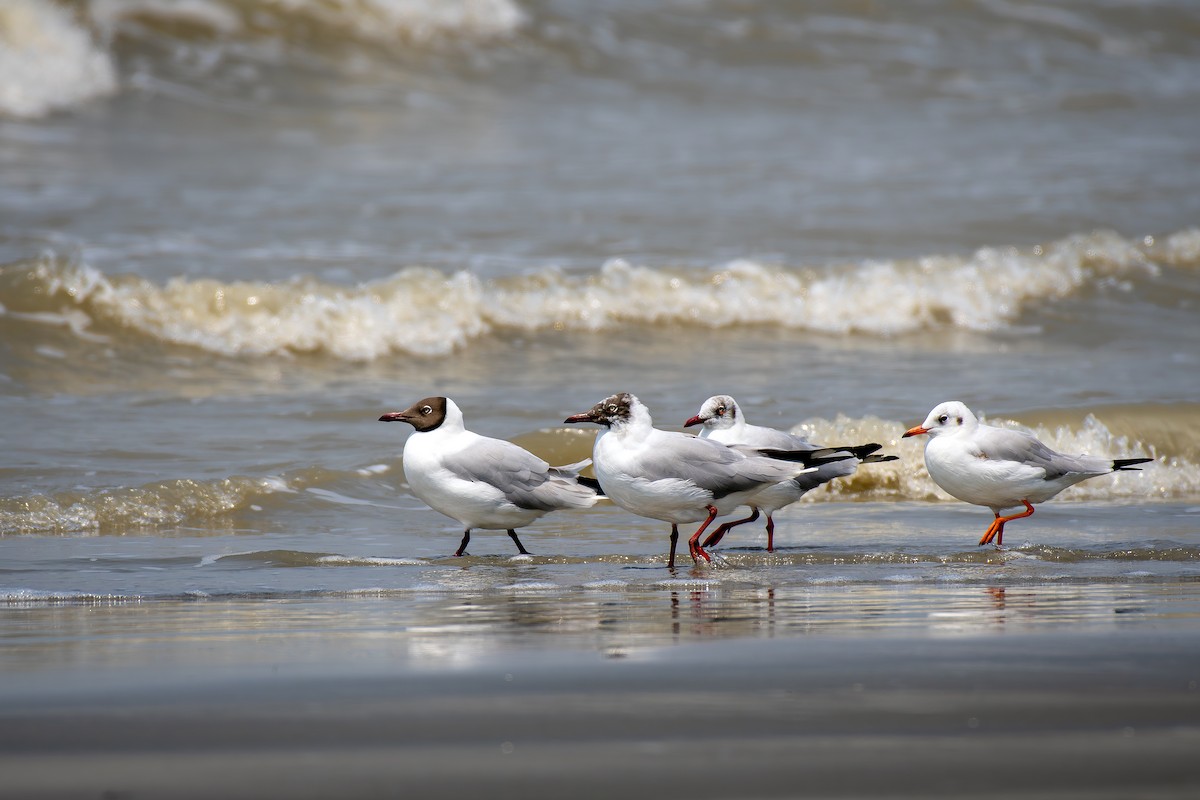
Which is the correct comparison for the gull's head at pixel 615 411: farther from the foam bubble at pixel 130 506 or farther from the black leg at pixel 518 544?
the foam bubble at pixel 130 506

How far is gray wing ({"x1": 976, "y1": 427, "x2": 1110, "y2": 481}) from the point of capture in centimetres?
604

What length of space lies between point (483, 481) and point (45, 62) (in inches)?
485

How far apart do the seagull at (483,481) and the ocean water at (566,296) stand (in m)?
0.20

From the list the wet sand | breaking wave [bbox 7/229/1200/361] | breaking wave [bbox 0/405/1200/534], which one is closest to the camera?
the wet sand

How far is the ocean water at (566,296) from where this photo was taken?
192 inches

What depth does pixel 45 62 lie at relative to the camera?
1600 cm

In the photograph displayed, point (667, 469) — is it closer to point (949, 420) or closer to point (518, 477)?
point (518, 477)

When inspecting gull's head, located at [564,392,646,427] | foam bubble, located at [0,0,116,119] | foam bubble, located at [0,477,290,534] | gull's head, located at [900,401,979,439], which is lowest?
foam bubble, located at [0,477,290,534]

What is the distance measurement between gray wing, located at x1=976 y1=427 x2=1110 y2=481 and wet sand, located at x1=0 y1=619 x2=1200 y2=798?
263 centimetres

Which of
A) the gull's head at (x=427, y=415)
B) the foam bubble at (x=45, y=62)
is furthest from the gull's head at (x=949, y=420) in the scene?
the foam bubble at (x=45, y=62)

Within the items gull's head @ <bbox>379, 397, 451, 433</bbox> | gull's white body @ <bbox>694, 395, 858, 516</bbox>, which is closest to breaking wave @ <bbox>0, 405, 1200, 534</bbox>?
gull's head @ <bbox>379, 397, 451, 433</bbox>

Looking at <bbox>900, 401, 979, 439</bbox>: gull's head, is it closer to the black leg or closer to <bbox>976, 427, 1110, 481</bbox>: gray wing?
<bbox>976, 427, 1110, 481</bbox>: gray wing

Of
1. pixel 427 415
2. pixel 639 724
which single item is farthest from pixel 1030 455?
pixel 639 724

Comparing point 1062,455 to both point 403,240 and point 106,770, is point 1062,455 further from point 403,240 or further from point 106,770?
point 403,240
